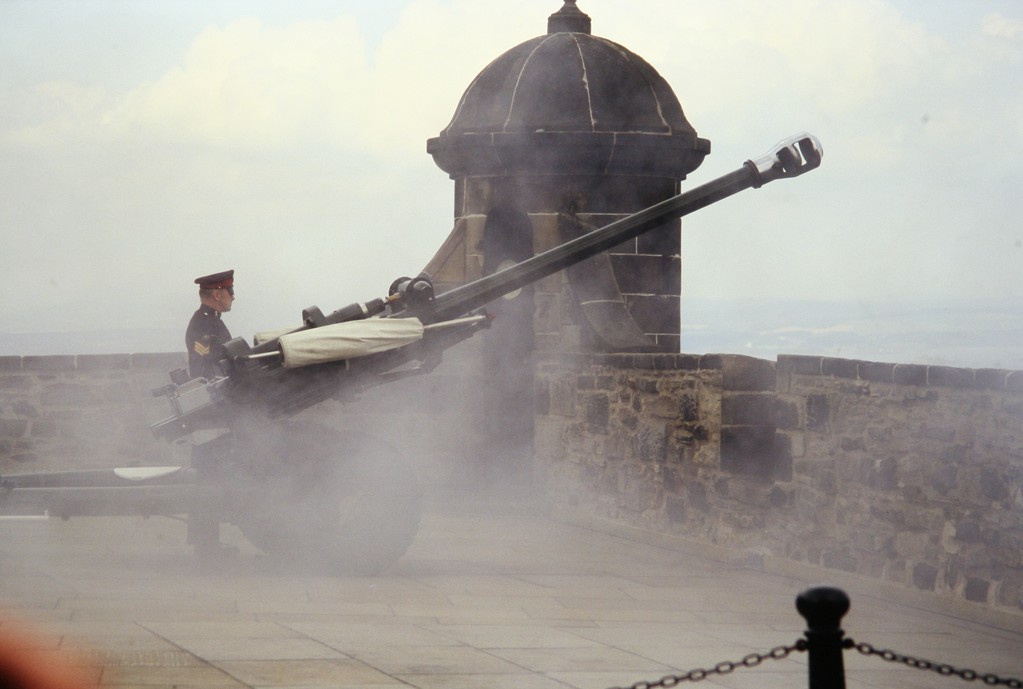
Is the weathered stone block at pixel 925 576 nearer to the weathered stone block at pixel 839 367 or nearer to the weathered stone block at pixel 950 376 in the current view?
the weathered stone block at pixel 950 376

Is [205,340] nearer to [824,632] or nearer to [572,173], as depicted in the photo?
[572,173]

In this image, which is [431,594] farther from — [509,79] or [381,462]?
[509,79]

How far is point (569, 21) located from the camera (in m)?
12.9

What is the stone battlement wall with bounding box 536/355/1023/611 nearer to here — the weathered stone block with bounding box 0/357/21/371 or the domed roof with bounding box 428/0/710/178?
the domed roof with bounding box 428/0/710/178

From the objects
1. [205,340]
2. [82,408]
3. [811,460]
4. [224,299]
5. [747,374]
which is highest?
[224,299]

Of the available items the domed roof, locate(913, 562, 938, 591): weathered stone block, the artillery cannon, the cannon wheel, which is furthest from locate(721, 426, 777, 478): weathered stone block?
the domed roof

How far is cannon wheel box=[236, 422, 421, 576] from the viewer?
798 centimetres

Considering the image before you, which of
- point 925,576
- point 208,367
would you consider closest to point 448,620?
point 208,367

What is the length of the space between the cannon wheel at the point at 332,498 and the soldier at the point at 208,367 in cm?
21

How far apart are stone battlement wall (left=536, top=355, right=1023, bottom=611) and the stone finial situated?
2.99 metres

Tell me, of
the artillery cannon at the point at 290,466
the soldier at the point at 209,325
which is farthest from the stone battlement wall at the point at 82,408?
the artillery cannon at the point at 290,466

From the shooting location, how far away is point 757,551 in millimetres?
9016

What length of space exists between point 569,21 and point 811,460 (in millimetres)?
5433

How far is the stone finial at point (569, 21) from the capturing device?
12852mm
